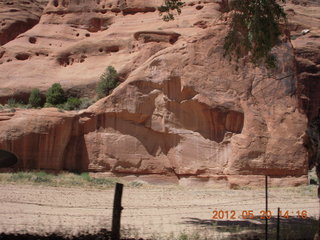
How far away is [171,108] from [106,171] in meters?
5.08

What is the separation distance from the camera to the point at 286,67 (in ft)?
77.6

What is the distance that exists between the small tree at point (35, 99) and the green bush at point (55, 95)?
2.17 feet

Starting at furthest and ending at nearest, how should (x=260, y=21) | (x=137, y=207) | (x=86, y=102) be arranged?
(x=86, y=102), (x=137, y=207), (x=260, y=21)

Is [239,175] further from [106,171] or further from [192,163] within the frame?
[106,171]

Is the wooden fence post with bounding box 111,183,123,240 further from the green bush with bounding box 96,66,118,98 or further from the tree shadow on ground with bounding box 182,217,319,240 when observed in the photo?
the green bush with bounding box 96,66,118,98

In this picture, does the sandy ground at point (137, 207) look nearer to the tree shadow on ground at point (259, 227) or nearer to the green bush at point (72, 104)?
the tree shadow on ground at point (259, 227)

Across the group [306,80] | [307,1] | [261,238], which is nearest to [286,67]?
[306,80]

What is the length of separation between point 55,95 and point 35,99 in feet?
4.52

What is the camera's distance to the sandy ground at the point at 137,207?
9.91m

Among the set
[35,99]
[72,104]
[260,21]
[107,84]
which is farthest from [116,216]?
[35,99]

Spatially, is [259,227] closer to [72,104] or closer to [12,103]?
[72,104]

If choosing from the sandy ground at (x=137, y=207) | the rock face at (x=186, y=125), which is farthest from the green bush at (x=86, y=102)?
the sandy ground at (x=137, y=207)

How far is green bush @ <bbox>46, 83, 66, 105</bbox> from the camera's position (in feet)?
90.1

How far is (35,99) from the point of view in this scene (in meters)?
27.6
